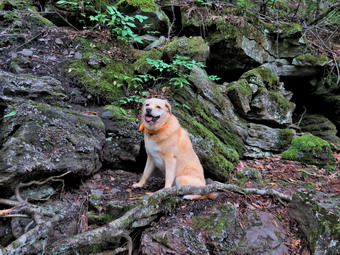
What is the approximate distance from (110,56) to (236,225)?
17.8 feet

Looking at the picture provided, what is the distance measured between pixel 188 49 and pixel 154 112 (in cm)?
355

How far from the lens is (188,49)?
693 centimetres

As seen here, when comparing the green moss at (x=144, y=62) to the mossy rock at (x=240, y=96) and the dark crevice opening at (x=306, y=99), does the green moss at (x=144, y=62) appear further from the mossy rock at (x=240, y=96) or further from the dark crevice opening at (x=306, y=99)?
the dark crevice opening at (x=306, y=99)

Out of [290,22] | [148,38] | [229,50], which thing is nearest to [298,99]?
[290,22]

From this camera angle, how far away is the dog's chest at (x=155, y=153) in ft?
14.1

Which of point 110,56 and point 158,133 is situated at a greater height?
point 110,56

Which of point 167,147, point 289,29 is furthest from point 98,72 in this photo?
point 289,29

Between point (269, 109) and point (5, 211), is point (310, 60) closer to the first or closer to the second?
point (269, 109)

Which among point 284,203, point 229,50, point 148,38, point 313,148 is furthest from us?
point 229,50

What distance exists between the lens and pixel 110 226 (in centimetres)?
274

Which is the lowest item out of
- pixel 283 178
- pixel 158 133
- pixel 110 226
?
pixel 283 178

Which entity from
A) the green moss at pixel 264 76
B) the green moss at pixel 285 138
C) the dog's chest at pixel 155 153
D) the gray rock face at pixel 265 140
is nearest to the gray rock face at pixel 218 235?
the dog's chest at pixel 155 153

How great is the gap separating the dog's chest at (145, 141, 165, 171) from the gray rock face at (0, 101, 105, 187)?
35.9 inches

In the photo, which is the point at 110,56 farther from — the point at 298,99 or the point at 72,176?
the point at 298,99
